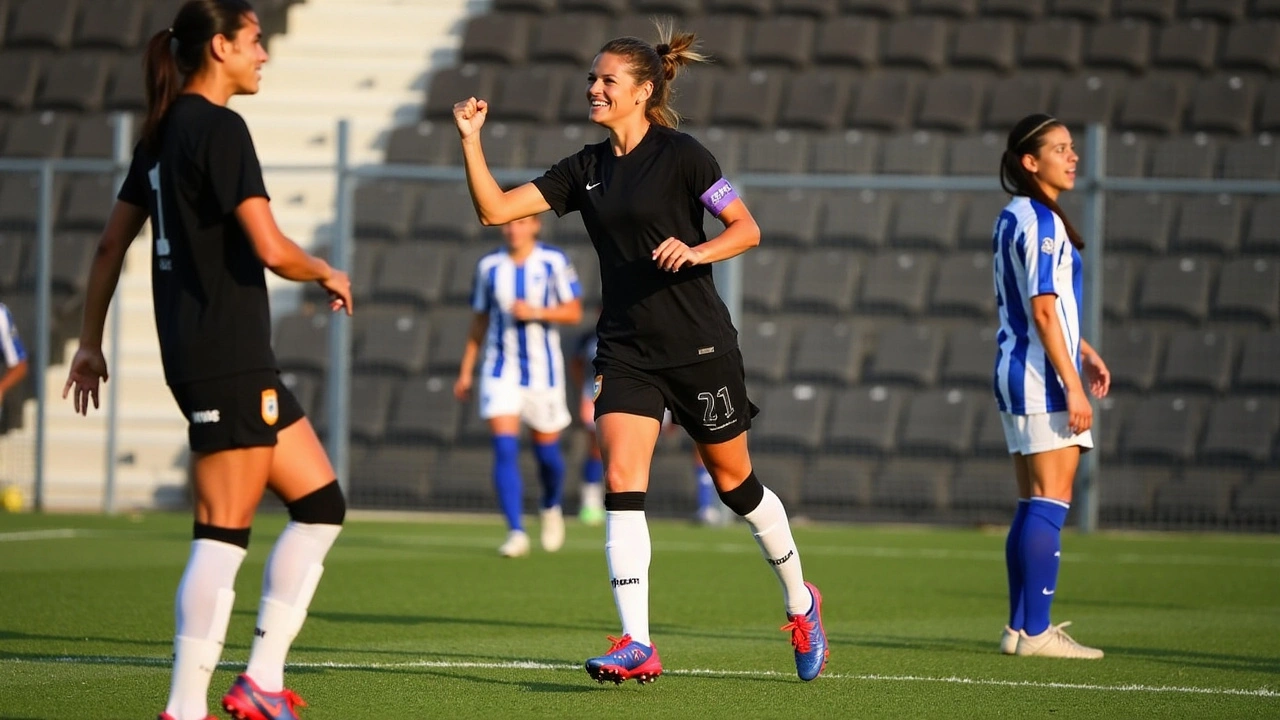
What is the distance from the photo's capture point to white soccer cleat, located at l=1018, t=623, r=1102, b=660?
6.23 m

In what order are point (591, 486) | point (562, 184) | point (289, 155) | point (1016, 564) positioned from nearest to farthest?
point (562, 184), point (1016, 564), point (591, 486), point (289, 155)

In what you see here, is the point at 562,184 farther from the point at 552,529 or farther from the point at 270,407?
the point at 552,529

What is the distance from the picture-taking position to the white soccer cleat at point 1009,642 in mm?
6301

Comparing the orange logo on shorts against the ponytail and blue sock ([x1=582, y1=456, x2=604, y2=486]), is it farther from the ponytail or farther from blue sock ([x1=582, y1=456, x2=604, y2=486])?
blue sock ([x1=582, y1=456, x2=604, y2=486])

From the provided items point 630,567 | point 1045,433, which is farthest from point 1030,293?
point 630,567

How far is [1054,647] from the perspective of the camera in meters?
6.23

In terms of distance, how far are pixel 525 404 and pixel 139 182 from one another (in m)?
6.69

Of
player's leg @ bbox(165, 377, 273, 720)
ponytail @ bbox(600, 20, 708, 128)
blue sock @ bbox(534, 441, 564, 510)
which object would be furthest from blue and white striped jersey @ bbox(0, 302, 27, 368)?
player's leg @ bbox(165, 377, 273, 720)

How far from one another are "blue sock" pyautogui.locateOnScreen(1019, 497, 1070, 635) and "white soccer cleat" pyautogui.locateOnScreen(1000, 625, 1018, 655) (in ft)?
0.19

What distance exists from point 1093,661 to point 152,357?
35.0 feet

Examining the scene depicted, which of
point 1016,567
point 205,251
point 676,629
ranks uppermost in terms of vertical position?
point 205,251

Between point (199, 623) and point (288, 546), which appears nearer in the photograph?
point (199, 623)

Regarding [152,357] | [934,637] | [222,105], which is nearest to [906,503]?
[934,637]

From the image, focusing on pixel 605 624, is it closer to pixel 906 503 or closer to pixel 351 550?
pixel 351 550
